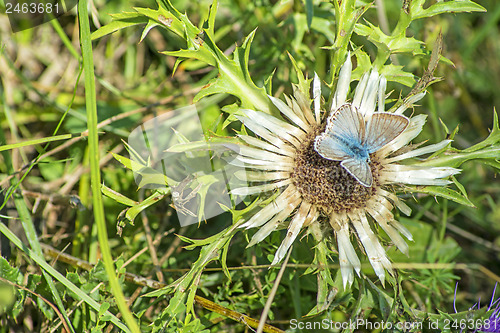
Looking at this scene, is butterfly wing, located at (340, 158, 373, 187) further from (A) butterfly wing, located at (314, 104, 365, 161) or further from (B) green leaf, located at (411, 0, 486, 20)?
(B) green leaf, located at (411, 0, 486, 20)

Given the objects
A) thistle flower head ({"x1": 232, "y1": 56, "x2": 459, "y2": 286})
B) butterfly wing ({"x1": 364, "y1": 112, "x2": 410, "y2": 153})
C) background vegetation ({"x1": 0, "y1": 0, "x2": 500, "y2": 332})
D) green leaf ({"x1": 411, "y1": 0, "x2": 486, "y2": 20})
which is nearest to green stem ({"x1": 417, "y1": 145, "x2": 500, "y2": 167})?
thistle flower head ({"x1": 232, "y1": 56, "x2": 459, "y2": 286})

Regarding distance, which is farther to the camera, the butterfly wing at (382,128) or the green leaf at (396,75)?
the green leaf at (396,75)

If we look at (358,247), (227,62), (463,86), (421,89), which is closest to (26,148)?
(227,62)

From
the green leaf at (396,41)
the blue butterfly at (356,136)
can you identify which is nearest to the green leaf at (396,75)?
the green leaf at (396,41)

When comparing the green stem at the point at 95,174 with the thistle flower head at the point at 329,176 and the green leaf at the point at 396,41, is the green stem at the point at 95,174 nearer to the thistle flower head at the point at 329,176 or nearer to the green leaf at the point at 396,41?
the thistle flower head at the point at 329,176

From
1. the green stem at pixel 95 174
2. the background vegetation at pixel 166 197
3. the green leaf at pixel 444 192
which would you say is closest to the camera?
the green stem at pixel 95 174

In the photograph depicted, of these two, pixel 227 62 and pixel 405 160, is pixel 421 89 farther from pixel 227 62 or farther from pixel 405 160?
pixel 227 62
